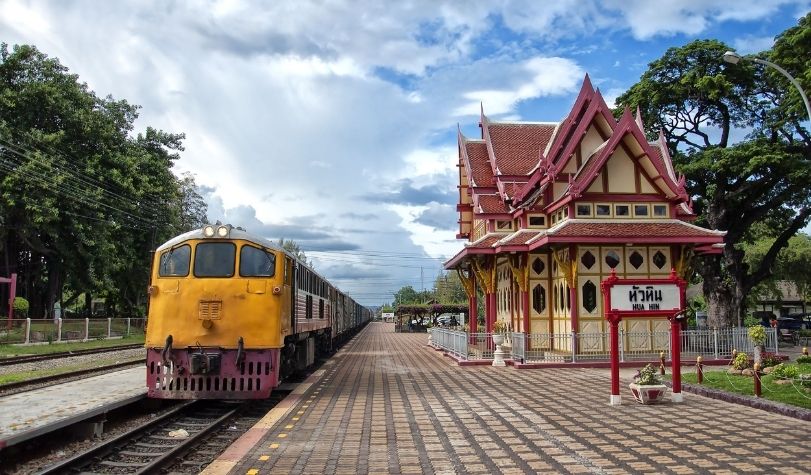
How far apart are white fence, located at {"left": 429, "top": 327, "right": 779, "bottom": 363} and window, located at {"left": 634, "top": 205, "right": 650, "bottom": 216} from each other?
12.4ft

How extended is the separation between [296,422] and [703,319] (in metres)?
31.8

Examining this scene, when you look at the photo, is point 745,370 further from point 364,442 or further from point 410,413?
point 364,442

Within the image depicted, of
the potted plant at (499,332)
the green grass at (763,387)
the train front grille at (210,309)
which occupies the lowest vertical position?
the green grass at (763,387)

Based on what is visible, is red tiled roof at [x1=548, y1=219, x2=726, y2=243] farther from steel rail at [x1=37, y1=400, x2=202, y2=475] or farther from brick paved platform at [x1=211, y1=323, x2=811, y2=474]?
steel rail at [x1=37, y1=400, x2=202, y2=475]

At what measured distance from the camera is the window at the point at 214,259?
35.5 ft

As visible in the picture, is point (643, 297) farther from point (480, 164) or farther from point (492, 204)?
point (480, 164)

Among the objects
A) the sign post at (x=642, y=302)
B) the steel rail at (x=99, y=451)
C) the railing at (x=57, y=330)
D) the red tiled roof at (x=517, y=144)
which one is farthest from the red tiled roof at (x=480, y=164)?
the railing at (x=57, y=330)

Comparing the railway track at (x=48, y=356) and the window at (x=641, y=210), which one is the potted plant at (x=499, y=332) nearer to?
the window at (x=641, y=210)

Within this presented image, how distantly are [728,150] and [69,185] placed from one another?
3024 centimetres

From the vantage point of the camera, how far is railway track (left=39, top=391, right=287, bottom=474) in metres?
6.97

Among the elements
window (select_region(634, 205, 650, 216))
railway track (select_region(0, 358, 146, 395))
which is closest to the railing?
railway track (select_region(0, 358, 146, 395))

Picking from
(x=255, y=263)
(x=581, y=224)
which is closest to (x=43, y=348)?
(x=255, y=263)

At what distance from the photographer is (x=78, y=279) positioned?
3347cm

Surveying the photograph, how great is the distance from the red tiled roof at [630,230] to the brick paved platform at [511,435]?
238 inches
